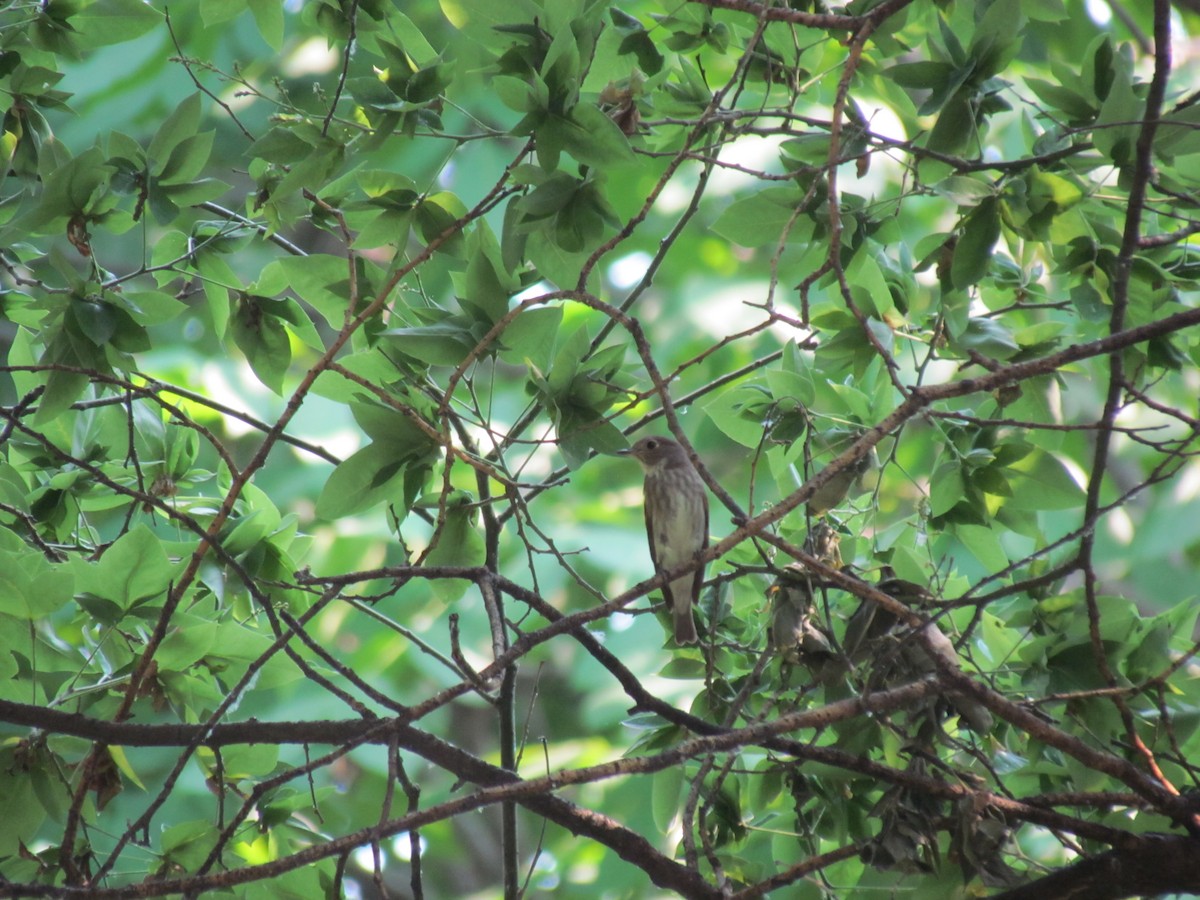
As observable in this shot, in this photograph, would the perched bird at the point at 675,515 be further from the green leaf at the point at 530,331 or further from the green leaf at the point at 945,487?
the green leaf at the point at 530,331

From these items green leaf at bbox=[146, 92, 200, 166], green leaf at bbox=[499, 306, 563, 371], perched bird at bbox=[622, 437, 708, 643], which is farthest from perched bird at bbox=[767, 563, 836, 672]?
perched bird at bbox=[622, 437, 708, 643]

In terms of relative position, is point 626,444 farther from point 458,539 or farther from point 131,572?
point 131,572

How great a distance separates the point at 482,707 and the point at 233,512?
6.46 metres

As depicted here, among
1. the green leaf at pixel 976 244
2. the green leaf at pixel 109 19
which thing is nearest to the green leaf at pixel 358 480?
the green leaf at pixel 109 19

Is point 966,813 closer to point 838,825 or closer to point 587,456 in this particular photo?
point 838,825

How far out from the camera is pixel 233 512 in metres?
3.04

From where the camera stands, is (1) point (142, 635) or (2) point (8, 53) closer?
(2) point (8, 53)

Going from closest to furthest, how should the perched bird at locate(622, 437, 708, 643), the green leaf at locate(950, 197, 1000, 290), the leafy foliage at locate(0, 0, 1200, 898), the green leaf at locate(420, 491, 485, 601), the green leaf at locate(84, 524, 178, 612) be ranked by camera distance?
the leafy foliage at locate(0, 0, 1200, 898), the green leaf at locate(84, 524, 178, 612), the green leaf at locate(950, 197, 1000, 290), the green leaf at locate(420, 491, 485, 601), the perched bird at locate(622, 437, 708, 643)

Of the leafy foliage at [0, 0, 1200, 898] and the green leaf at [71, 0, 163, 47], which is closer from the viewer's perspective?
the leafy foliage at [0, 0, 1200, 898]

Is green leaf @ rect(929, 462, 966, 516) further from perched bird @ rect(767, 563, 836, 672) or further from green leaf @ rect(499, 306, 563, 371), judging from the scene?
green leaf @ rect(499, 306, 563, 371)

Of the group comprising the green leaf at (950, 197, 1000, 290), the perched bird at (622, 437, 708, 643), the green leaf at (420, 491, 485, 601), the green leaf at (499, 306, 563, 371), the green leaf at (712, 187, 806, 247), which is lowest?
the green leaf at (420, 491, 485, 601)

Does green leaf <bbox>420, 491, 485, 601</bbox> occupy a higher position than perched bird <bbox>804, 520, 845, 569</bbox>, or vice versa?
green leaf <bbox>420, 491, 485, 601</bbox>

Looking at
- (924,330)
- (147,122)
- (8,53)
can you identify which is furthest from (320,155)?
(147,122)

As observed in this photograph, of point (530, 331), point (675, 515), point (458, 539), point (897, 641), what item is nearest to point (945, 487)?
point (897, 641)
